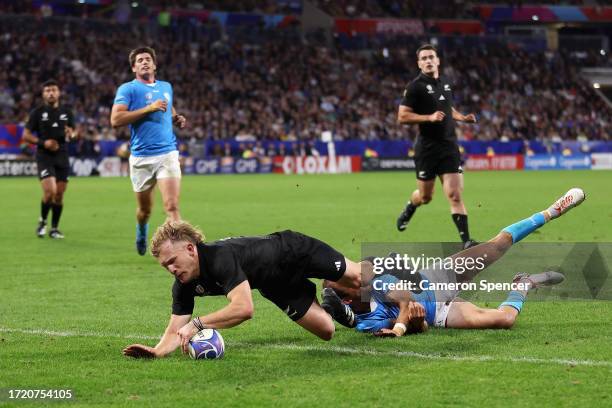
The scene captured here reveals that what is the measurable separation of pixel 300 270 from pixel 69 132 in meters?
11.4

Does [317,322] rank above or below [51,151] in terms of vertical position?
below

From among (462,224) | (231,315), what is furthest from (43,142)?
(231,315)

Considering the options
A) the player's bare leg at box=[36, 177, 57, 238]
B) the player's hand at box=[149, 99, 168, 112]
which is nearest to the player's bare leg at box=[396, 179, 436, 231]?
the player's hand at box=[149, 99, 168, 112]

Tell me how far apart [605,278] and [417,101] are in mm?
4836

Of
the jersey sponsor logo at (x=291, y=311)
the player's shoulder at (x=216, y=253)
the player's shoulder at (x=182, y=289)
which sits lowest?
the jersey sponsor logo at (x=291, y=311)

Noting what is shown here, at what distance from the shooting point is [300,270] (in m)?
7.64

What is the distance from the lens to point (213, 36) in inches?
2333

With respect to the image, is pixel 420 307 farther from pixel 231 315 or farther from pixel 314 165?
pixel 314 165

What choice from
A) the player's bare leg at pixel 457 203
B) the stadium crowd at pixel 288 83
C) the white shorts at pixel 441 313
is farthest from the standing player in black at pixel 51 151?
the stadium crowd at pixel 288 83

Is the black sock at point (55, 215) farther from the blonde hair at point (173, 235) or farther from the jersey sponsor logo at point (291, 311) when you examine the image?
the blonde hair at point (173, 235)

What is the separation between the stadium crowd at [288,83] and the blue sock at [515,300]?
37335mm

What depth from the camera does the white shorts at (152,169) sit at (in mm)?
13812

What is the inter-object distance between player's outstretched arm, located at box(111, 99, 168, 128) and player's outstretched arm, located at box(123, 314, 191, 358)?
240 inches

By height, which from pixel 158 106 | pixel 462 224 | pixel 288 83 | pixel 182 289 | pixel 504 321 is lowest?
pixel 462 224
